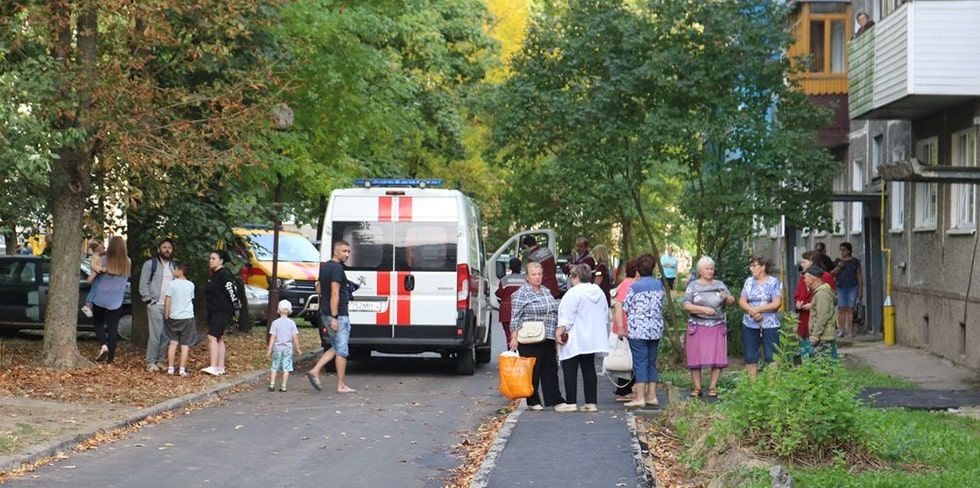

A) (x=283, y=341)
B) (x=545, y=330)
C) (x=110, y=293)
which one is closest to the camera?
(x=545, y=330)

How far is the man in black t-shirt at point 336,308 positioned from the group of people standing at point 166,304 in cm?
165

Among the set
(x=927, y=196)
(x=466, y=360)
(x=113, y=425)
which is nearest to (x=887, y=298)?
(x=927, y=196)

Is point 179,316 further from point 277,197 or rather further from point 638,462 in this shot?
point 638,462

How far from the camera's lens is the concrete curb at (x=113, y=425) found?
38.3ft

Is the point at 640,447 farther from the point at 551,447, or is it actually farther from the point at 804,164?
the point at 804,164

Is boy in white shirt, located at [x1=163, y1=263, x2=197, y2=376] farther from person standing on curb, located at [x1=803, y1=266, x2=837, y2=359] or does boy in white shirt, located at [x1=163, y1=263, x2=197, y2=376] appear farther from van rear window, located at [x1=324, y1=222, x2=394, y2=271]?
person standing on curb, located at [x1=803, y1=266, x2=837, y2=359]

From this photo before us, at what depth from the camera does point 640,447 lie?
41.4ft

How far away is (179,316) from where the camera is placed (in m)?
19.6

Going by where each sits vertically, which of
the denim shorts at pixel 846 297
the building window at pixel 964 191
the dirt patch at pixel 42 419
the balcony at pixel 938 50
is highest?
the balcony at pixel 938 50

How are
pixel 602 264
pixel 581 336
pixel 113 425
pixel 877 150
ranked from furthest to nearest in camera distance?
pixel 877 150 → pixel 602 264 → pixel 581 336 → pixel 113 425

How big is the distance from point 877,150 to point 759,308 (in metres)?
12.7

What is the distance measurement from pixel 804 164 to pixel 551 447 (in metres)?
11.6

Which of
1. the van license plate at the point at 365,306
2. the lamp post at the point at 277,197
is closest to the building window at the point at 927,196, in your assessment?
the van license plate at the point at 365,306

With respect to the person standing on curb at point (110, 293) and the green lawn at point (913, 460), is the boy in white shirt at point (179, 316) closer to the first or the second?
the person standing on curb at point (110, 293)
